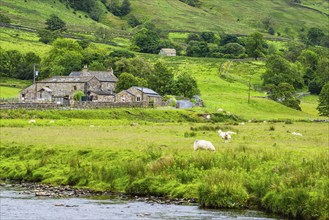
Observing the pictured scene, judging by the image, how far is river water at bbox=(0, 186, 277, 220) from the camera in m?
35.0

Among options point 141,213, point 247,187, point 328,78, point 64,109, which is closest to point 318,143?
point 247,187

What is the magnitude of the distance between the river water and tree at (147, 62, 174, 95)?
11697cm

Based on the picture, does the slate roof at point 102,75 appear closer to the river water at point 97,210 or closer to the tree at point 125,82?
the tree at point 125,82

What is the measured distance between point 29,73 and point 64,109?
7025cm

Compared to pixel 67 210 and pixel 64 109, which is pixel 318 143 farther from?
pixel 64 109

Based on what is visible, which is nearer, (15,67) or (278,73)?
(15,67)

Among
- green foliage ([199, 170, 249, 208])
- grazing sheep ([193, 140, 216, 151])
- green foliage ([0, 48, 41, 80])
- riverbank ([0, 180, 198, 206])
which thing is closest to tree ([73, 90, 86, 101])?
green foliage ([0, 48, 41, 80])

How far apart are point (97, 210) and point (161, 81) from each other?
122 m

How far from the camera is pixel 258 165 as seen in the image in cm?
4169

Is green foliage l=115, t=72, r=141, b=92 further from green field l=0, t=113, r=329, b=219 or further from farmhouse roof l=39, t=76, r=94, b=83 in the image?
green field l=0, t=113, r=329, b=219

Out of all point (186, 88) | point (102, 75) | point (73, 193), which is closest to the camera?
point (73, 193)

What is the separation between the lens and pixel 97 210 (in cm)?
3681

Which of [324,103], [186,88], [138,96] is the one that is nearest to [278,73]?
[324,103]

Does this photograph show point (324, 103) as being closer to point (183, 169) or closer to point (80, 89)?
point (80, 89)
